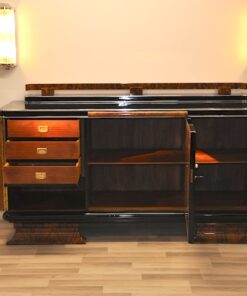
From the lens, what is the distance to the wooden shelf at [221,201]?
8.21ft

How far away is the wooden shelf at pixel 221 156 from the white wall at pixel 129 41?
41cm

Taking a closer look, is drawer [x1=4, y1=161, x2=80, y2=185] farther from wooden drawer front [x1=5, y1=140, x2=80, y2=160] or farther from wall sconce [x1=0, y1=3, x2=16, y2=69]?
wall sconce [x1=0, y1=3, x2=16, y2=69]

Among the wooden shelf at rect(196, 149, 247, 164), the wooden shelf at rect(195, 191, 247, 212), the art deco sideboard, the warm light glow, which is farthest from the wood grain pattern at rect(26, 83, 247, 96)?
the wooden shelf at rect(195, 191, 247, 212)

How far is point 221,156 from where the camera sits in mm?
2551

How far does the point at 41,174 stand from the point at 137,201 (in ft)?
1.79

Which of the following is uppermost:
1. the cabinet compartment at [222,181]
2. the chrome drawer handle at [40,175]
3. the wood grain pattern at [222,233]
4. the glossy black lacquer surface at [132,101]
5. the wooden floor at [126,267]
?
the glossy black lacquer surface at [132,101]

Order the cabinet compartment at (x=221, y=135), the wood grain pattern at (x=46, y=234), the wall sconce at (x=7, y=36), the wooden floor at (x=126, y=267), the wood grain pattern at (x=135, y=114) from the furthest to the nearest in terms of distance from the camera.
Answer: the cabinet compartment at (x=221, y=135), the wall sconce at (x=7, y=36), the wood grain pattern at (x=46, y=234), the wood grain pattern at (x=135, y=114), the wooden floor at (x=126, y=267)

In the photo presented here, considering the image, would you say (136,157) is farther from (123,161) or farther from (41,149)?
(41,149)

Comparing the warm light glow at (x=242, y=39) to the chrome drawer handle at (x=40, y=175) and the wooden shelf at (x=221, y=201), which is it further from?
the chrome drawer handle at (x=40, y=175)

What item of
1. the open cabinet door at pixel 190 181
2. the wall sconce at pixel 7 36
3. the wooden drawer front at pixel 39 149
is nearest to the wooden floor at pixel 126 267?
the open cabinet door at pixel 190 181

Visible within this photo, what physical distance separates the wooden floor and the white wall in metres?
0.89

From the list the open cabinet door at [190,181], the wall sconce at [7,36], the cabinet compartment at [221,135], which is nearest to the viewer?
the open cabinet door at [190,181]

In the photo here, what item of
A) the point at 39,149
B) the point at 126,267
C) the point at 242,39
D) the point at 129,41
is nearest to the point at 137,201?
the point at 126,267

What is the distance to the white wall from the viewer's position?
2.70 meters
